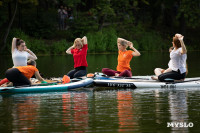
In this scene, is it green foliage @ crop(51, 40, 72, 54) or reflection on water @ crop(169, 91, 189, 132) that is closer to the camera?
reflection on water @ crop(169, 91, 189, 132)

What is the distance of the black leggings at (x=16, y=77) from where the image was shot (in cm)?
1465

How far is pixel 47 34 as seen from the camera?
1666 inches

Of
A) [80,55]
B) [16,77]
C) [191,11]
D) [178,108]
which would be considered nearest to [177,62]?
[80,55]

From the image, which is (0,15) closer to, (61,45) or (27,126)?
(61,45)

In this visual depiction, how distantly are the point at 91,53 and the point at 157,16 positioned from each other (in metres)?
10.7

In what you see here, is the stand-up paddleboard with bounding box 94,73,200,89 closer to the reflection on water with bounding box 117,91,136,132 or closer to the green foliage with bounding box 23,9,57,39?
the reflection on water with bounding box 117,91,136,132

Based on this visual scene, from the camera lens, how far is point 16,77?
14.8m

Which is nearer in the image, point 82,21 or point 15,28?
point 15,28

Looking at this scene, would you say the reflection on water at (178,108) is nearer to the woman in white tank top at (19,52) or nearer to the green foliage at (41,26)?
the woman in white tank top at (19,52)

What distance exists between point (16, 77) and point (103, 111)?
160 inches

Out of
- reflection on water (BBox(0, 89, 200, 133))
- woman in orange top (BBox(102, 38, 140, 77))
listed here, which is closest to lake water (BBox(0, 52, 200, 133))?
reflection on water (BBox(0, 89, 200, 133))

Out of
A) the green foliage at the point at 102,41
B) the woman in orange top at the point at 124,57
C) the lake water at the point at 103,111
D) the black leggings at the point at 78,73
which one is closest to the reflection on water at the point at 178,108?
the lake water at the point at 103,111

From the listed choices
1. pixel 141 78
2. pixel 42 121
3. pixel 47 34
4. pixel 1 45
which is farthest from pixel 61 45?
pixel 42 121

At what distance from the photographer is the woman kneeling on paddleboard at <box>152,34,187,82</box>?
15180mm
